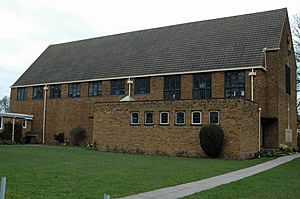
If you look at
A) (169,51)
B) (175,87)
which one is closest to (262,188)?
(175,87)

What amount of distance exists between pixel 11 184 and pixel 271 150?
68.0ft

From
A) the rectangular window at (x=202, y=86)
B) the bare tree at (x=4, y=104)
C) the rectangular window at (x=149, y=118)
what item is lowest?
the rectangular window at (x=149, y=118)

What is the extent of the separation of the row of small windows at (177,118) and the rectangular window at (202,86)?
14.9 ft

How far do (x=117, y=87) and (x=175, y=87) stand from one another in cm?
607

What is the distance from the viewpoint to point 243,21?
33.5m

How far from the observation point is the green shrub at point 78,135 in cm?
3641

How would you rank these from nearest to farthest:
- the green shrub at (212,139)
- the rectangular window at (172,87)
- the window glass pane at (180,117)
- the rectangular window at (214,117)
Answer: the green shrub at (212,139) < the rectangular window at (214,117) < the window glass pane at (180,117) < the rectangular window at (172,87)

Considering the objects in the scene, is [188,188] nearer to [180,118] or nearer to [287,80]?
[180,118]

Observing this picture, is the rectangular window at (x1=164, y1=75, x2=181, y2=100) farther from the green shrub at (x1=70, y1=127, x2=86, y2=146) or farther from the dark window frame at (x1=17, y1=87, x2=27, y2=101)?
the dark window frame at (x1=17, y1=87, x2=27, y2=101)

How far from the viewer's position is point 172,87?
105 ft

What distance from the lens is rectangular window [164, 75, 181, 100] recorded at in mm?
31531

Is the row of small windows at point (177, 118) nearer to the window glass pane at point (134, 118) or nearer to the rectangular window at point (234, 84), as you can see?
the window glass pane at point (134, 118)

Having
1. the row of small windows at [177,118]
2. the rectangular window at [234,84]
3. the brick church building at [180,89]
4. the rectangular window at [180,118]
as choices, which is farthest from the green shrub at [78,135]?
the rectangular window at [234,84]

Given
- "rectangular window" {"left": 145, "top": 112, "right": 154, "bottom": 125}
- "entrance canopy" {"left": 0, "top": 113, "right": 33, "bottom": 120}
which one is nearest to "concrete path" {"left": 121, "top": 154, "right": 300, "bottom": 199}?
"rectangular window" {"left": 145, "top": 112, "right": 154, "bottom": 125}
